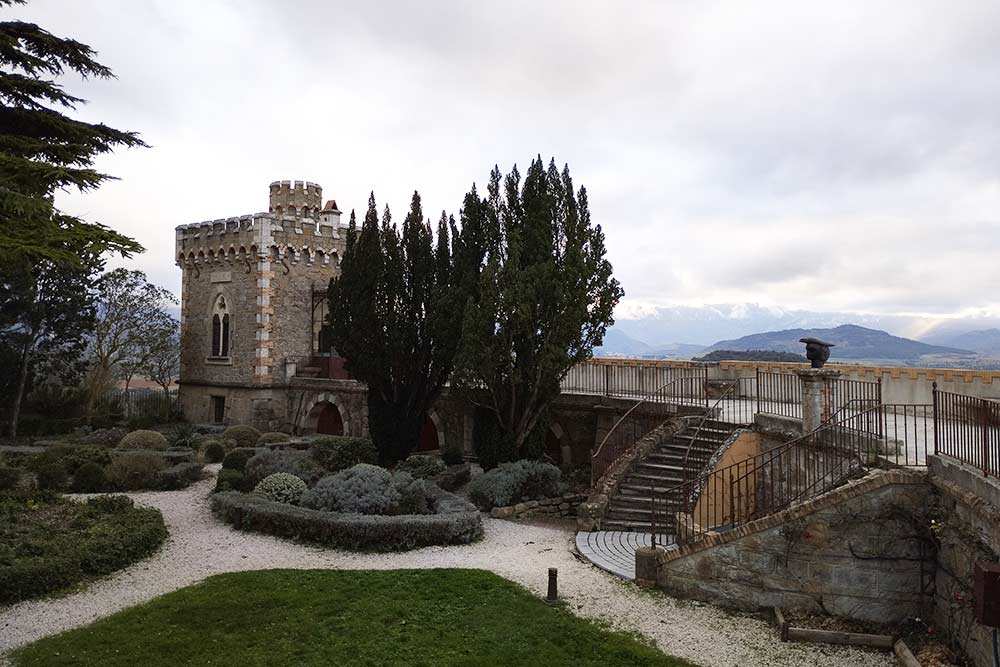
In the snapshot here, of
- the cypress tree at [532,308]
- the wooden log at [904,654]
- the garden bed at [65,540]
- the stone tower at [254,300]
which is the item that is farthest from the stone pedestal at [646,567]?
the stone tower at [254,300]

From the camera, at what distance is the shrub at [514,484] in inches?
591

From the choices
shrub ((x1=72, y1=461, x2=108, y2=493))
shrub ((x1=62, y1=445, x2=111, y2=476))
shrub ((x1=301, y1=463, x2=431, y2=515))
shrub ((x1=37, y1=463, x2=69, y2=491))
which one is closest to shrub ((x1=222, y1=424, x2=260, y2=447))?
shrub ((x1=62, y1=445, x2=111, y2=476))

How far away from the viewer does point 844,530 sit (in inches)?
354

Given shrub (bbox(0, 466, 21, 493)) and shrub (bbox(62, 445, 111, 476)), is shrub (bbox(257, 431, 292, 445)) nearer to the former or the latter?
shrub (bbox(62, 445, 111, 476))

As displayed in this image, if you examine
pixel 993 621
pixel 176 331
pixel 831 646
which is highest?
pixel 176 331

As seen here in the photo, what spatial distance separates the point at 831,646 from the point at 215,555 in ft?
33.9

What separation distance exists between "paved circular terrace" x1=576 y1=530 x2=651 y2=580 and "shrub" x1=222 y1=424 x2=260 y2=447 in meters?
15.6

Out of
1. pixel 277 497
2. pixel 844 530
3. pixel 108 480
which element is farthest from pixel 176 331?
pixel 844 530

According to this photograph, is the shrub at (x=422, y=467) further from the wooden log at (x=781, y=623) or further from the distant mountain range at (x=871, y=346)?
the distant mountain range at (x=871, y=346)

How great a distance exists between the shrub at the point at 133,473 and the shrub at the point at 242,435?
236 inches

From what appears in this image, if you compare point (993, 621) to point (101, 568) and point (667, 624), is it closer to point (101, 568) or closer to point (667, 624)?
point (667, 624)

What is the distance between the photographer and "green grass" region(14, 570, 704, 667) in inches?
299

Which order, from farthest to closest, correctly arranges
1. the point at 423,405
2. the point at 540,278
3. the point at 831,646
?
the point at 423,405, the point at 540,278, the point at 831,646

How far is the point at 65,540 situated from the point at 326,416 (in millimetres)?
17149
